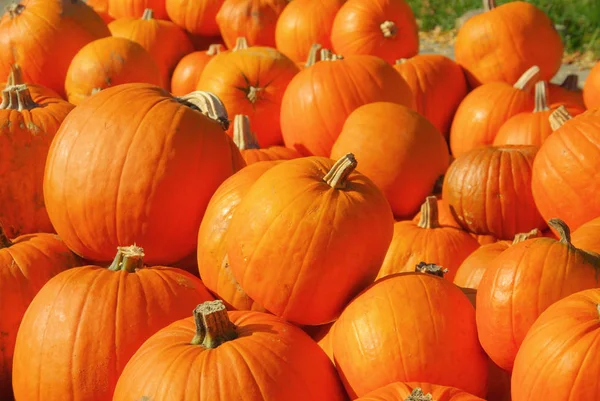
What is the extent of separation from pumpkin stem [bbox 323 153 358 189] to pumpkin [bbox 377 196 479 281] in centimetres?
97

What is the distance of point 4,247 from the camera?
2686 millimetres

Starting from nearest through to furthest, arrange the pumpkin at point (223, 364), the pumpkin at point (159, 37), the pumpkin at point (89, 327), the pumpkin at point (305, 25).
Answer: the pumpkin at point (223, 364) → the pumpkin at point (89, 327) → the pumpkin at point (305, 25) → the pumpkin at point (159, 37)

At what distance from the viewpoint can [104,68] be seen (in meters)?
4.09

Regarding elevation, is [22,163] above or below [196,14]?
below

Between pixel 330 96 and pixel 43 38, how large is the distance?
1775 millimetres

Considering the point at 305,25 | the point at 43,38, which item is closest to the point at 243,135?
the point at 43,38

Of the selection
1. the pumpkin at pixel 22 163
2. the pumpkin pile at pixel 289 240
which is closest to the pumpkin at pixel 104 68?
the pumpkin pile at pixel 289 240

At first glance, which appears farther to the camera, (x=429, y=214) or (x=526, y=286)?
(x=429, y=214)

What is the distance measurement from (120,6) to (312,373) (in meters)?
4.46

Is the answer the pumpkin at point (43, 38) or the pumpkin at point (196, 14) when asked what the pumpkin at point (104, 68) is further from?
the pumpkin at point (196, 14)

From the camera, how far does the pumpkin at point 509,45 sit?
14.7ft

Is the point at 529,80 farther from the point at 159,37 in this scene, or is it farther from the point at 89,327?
the point at 89,327

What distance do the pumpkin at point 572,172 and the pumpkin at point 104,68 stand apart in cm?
227

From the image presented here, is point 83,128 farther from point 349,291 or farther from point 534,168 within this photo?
point 534,168
